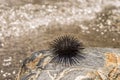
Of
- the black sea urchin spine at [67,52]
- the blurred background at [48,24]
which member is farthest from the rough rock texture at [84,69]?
the blurred background at [48,24]

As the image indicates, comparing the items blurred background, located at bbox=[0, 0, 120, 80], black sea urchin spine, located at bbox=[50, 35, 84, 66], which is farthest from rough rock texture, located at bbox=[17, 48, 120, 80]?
blurred background, located at bbox=[0, 0, 120, 80]

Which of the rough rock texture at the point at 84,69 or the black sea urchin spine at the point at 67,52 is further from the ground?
the black sea urchin spine at the point at 67,52

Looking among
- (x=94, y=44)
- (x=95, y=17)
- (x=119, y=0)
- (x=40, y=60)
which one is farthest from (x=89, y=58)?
(x=119, y=0)

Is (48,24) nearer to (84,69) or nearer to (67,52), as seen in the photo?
(67,52)

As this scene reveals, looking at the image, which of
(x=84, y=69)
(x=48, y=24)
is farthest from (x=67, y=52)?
(x=48, y=24)

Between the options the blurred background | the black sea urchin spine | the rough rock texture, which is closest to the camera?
the rough rock texture

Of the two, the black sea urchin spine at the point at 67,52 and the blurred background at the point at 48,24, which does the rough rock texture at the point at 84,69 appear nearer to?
the black sea urchin spine at the point at 67,52

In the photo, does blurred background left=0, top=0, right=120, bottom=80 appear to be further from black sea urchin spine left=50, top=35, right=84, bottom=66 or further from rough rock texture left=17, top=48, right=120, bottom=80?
black sea urchin spine left=50, top=35, right=84, bottom=66

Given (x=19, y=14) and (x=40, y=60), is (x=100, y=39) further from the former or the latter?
(x=40, y=60)
